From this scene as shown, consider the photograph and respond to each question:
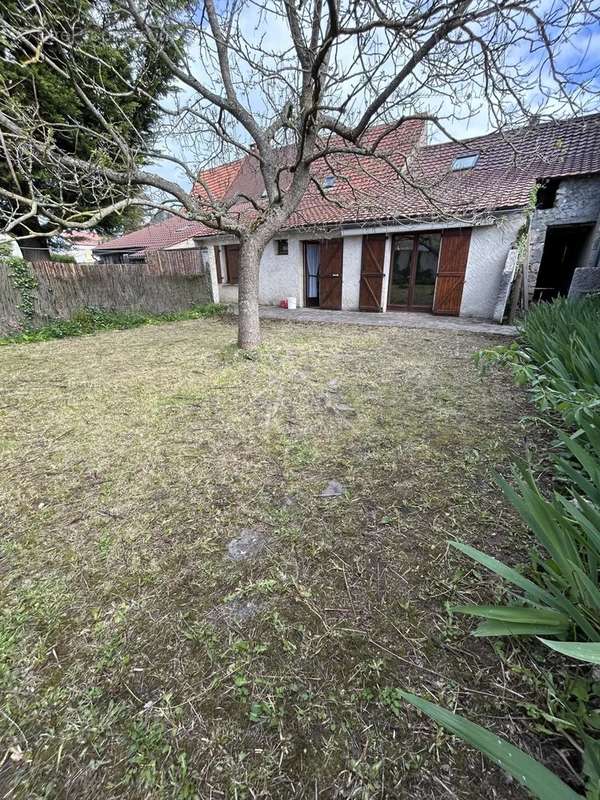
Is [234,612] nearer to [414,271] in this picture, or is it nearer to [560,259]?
[414,271]

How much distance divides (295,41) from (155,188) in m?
2.34

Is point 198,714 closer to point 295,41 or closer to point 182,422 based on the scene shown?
point 182,422

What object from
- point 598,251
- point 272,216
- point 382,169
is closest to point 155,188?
point 272,216

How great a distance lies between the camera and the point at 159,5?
145 inches

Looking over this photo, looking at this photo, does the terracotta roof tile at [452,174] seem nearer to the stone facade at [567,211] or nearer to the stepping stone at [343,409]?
the stone facade at [567,211]

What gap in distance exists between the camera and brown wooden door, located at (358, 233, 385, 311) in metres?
9.49

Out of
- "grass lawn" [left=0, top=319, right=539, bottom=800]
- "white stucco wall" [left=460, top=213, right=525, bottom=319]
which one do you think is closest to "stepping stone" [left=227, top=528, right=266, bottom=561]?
"grass lawn" [left=0, top=319, right=539, bottom=800]

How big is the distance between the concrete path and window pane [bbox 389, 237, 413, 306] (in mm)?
452

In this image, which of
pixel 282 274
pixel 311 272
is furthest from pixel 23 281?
pixel 311 272

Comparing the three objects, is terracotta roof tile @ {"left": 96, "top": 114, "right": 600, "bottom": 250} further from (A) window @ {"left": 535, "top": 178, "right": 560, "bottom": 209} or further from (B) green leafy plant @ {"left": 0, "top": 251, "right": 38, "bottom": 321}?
(B) green leafy plant @ {"left": 0, "top": 251, "right": 38, "bottom": 321}

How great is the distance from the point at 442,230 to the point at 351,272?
8.84ft

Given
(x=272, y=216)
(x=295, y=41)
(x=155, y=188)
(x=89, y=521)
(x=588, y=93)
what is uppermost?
(x=295, y=41)

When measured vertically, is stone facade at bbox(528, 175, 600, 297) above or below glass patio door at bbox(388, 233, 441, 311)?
above

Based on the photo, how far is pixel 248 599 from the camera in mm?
1462
